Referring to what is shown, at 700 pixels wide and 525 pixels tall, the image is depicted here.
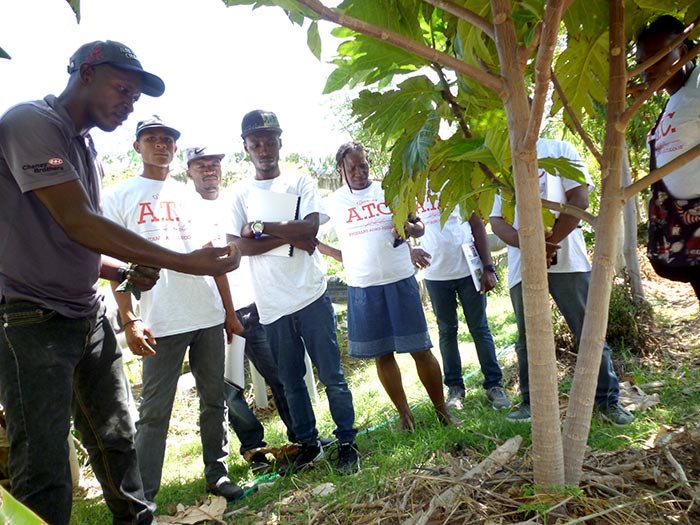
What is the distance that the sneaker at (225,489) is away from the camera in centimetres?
312

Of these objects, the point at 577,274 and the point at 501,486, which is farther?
the point at 577,274

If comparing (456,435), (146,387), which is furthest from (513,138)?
(146,387)

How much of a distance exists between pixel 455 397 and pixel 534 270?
2.85 meters

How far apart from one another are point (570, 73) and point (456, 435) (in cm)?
188

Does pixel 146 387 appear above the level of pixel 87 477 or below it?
above

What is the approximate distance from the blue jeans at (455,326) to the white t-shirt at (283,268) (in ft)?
3.32

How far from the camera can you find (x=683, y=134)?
8.20ft

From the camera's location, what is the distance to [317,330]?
351 centimetres

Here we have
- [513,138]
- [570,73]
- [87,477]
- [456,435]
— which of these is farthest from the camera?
[87,477]

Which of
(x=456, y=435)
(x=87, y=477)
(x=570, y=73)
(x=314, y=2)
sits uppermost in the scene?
(x=314, y=2)

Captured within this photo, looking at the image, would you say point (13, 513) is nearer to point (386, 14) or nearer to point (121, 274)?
point (386, 14)

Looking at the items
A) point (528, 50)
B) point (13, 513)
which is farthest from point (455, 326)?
point (13, 513)

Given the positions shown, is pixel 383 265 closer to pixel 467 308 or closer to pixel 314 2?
pixel 467 308

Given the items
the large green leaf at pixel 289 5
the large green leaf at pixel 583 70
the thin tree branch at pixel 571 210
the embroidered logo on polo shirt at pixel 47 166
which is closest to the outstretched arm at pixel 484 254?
the large green leaf at pixel 583 70
